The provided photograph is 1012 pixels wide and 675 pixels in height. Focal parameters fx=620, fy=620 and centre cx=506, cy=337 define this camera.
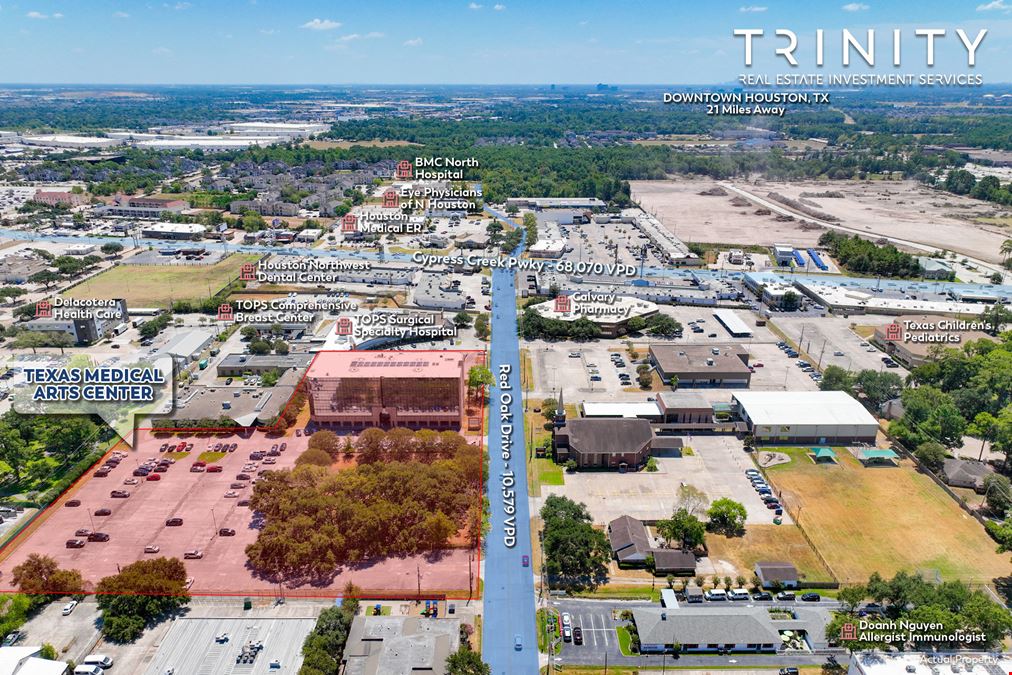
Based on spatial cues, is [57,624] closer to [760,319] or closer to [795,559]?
[795,559]

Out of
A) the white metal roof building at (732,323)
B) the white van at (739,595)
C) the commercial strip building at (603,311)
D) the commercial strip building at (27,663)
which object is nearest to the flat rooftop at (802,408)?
the white metal roof building at (732,323)

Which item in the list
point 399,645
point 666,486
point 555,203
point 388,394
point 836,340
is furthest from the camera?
point 555,203

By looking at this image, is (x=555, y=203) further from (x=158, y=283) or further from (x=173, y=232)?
(x=158, y=283)

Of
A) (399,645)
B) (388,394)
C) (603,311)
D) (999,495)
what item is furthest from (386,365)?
(999,495)

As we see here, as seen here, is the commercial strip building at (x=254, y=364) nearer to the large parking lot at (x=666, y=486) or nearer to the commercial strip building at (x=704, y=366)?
the large parking lot at (x=666, y=486)

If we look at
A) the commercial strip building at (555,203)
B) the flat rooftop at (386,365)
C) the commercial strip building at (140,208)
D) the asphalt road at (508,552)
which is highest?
the commercial strip building at (140,208)

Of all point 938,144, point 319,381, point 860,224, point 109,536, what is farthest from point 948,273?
point 938,144
